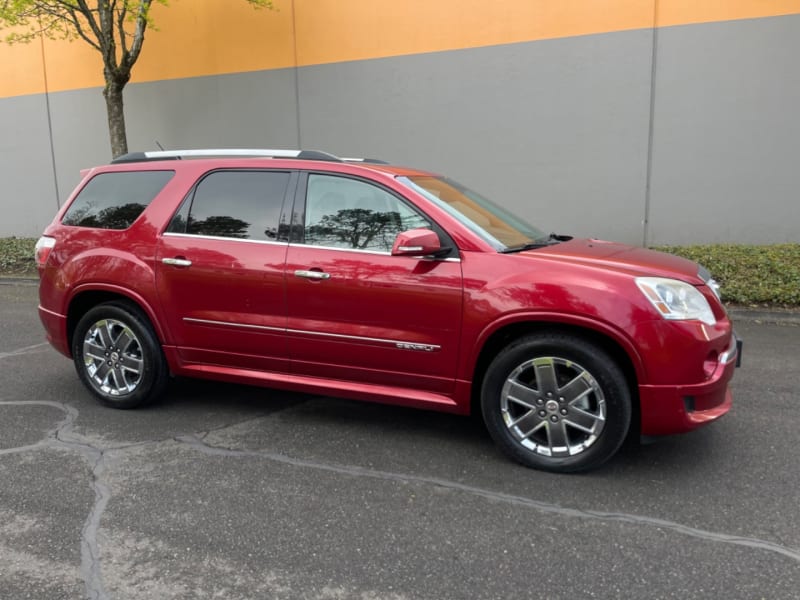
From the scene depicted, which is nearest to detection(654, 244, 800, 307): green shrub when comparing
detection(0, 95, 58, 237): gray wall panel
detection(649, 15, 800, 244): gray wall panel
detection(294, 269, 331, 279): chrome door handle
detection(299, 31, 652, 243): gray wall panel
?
detection(649, 15, 800, 244): gray wall panel

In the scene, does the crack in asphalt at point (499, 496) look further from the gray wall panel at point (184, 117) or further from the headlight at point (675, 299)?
the gray wall panel at point (184, 117)

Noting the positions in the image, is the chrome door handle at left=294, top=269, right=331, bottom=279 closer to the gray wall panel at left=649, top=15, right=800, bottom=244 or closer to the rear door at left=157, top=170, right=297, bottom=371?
the rear door at left=157, top=170, right=297, bottom=371

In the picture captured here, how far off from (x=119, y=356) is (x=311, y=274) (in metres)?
1.78

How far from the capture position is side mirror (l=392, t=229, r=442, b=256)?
353 cm

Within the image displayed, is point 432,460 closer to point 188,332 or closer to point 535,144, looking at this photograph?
point 188,332

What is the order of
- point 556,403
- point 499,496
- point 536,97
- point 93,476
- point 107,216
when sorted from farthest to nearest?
point 536,97, point 107,216, point 93,476, point 556,403, point 499,496

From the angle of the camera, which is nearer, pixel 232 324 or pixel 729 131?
pixel 232 324

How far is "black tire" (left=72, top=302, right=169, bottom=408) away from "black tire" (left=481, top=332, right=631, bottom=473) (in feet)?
8.11

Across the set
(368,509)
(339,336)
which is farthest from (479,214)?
(368,509)

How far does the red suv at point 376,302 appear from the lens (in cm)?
337

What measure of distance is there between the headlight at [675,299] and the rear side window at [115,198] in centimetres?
Answer: 337

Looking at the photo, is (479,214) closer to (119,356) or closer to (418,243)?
(418,243)

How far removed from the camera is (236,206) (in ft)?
14.1

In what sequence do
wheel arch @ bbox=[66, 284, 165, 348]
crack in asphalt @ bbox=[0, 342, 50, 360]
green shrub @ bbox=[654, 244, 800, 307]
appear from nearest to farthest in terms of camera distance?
1. wheel arch @ bbox=[66, 284, 165, 348]
2. crack in asphalt @ bbox=[0, 342, 50, 360]
3. green shrub @ bbox=[654, 244, 800, 307]
